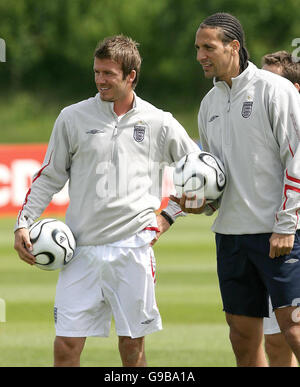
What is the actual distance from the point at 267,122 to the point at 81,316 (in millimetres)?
1648

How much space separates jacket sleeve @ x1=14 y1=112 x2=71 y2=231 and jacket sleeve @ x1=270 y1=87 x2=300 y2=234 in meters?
1.36

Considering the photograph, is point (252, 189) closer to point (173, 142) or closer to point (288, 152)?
point (288, 152)

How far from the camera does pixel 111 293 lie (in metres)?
5.65

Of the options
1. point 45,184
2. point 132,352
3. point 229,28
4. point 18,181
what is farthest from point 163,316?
point 18,181

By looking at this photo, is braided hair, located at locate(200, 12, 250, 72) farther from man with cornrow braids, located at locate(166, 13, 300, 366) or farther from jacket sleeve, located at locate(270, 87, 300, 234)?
jacket sleeve, located at locate(270, 87, 300, 234)

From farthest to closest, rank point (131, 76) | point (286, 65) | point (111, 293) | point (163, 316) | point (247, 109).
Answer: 1. point (163, 316)
2. point (286, 65)
3. point (131, 76)
4. point (111, 293)
5. point (247, 109)

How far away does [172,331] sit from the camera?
877 cm

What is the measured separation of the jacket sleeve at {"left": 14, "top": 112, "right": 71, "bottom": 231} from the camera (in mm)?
5723

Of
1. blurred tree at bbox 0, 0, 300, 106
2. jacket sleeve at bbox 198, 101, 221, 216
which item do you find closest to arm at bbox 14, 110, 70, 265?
jacket sleeve at bbox 198, 101, 221, 216

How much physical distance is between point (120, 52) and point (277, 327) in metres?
2.15

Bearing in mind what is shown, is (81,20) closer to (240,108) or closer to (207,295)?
(207,295)

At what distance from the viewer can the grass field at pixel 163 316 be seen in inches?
296

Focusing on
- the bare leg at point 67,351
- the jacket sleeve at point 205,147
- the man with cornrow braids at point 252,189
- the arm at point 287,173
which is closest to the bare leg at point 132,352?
the bare leg at point 67,351

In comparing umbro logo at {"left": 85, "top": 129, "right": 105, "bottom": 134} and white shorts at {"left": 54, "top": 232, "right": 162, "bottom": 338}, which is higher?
umbro logo at {"left": 85, "top": 129, "right": 105, "bottom": 134}
